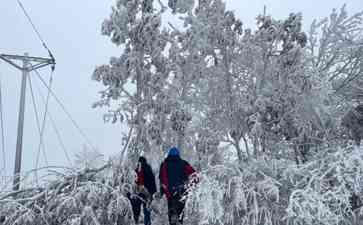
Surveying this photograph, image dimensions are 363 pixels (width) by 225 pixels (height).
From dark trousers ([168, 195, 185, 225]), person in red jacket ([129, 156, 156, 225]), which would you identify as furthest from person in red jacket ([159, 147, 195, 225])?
person in red jacket ([129, 156, 156, 225])

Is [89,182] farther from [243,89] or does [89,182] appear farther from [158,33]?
[243,89]

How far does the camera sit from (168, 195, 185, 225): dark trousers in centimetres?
862

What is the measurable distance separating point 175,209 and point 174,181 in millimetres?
549

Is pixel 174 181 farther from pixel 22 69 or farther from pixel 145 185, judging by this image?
pixel 22 69

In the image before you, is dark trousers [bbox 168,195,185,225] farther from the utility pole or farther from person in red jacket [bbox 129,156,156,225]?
the utility pole

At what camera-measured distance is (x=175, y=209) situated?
866 centimetres

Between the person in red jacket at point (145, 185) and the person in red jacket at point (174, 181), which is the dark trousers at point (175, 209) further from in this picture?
the person in red jacket at point (145, 185)

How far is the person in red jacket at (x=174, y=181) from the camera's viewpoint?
28.1 ft

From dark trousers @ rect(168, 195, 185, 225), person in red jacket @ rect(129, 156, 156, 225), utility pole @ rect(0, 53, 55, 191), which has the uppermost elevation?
utility pole @ rect(0, 53, 55, 191)

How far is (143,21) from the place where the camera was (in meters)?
11.0

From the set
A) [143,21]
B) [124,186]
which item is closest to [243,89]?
[143,21]

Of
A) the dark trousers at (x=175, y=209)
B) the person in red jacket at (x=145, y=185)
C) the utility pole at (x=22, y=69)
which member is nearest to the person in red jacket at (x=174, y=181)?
the dark trousers at (x=175, y=209)

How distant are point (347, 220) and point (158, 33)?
604cm

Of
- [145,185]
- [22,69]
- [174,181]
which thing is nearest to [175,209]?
[174,181]
